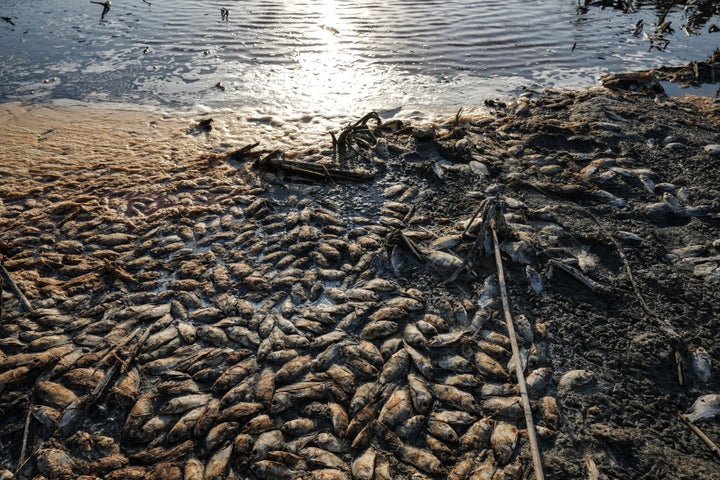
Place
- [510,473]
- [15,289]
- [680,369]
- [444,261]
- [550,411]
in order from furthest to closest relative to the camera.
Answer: [444,261]
[15,289]
[680,369]
[550,411]
[510,473]

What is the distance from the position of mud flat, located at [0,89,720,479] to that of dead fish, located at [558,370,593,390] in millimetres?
16

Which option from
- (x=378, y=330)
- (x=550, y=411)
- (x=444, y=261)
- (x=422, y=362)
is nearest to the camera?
(x=550, y=411)

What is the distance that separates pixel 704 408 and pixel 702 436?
27cm

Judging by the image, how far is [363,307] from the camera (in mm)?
3945

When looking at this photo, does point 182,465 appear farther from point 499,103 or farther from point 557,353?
point 499,103

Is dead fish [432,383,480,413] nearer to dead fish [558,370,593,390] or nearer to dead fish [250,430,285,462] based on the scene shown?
dead fish [558,370,593,390]

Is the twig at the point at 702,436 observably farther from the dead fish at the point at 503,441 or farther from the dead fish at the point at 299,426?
the dead fish at the point at 299,426

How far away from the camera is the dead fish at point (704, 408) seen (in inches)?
119

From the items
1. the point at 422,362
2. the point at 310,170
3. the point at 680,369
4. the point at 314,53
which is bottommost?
the point at 422,362

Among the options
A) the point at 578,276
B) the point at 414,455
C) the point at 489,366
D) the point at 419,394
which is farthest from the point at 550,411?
the point at 578,276

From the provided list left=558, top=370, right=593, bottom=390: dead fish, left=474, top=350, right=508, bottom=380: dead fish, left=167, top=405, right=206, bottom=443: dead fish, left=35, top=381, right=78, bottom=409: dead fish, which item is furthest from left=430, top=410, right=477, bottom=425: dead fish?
left=35, top=381, right=78, bottom=409: dead fish

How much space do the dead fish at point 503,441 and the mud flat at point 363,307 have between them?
0.04 ft

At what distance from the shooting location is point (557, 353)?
3.51 metres

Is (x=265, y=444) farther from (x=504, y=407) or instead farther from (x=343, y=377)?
(x=504, y=407)
